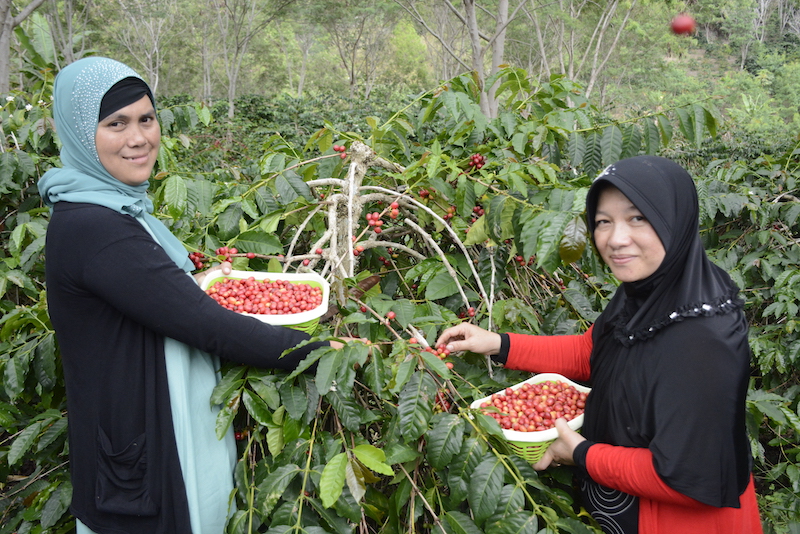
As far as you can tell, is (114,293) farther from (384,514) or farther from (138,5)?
(138,5)

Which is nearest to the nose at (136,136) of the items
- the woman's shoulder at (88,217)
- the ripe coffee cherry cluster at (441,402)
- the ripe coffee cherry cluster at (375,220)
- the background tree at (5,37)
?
the woman's shoulder at (88,217)

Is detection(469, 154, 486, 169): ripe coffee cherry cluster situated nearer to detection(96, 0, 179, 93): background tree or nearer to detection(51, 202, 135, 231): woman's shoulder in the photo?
detection(51, 202, 135, 231): woman's shoulder

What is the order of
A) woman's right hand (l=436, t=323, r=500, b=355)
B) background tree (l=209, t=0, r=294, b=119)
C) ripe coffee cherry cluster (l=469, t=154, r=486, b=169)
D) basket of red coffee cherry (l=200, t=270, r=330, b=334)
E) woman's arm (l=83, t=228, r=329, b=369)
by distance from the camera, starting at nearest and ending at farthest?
woman's arm (l=83, t=228, r=329, b=369)
basket of red coffee cherry (l=200, t=270, r=330, b=334)
woman's right hand (l=436, t=323, r=500, b=355)
ripe coffee cherry cluster (l=469, t=154, r=486, b=169)
background tree (l=209, t=0, r=294, b=119)

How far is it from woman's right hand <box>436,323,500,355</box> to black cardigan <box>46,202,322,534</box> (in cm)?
64

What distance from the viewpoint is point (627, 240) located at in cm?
150

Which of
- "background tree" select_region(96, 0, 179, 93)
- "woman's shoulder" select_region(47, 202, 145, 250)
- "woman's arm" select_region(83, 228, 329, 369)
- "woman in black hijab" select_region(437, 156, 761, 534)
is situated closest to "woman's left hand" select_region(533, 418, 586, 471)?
"woman in black hijab" select_region(437, 156, 761, 534)

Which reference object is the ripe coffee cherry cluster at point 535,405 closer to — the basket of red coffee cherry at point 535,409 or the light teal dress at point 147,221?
the basket of red coffee cherry at point 535,409

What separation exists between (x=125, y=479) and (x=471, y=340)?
1127mm

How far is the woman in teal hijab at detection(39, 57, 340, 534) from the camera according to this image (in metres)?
1.36

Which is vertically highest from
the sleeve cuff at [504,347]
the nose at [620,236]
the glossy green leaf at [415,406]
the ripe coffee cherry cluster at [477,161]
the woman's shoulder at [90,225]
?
the woman's shoulder at [90,225]

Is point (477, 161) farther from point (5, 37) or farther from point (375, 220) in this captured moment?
point (5, 37)

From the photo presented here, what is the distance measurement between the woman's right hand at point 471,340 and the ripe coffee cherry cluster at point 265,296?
479 millimetres

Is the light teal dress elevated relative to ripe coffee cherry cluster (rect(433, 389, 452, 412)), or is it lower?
elevated

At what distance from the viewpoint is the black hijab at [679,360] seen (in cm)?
137
